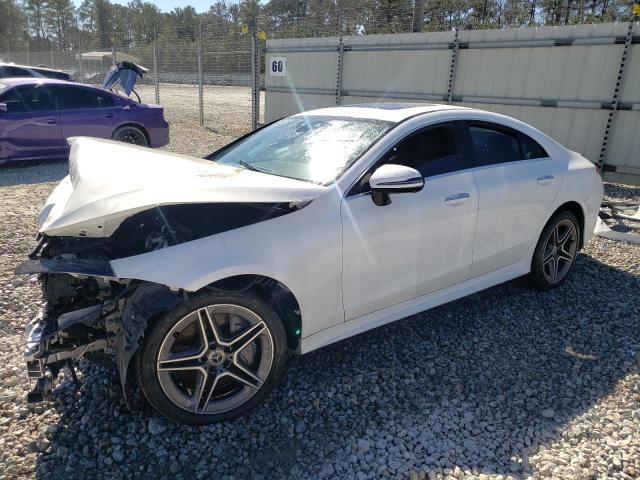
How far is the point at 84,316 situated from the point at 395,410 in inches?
68.6

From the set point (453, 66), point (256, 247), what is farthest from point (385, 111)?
point (453, 66)

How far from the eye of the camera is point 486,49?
9375 mm

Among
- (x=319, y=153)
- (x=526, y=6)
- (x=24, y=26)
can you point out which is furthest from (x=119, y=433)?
(x=24, y=26)

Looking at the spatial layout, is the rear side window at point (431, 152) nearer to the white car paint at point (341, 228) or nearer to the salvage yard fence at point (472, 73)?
the white car paint at point (341, 228)

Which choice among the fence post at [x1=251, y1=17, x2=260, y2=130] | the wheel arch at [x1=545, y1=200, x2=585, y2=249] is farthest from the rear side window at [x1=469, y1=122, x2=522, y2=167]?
the fence post at [x1=251, y1=17, x2=260, y2=130]

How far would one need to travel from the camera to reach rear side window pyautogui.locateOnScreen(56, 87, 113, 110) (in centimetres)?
853

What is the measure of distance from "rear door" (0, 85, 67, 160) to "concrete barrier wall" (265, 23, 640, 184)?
639 cm

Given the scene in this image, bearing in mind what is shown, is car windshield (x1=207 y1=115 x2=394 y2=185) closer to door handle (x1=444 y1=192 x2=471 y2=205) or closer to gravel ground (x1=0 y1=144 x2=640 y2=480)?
door handle (x1=444 y1=192 x2=471 y2=205)

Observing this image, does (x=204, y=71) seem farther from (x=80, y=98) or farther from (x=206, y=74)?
(x=80, y=98)

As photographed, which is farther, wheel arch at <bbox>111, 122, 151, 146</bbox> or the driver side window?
wheel arch at <bbox>111, 122, 151, 146</bbox>

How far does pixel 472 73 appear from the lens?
9.67 m

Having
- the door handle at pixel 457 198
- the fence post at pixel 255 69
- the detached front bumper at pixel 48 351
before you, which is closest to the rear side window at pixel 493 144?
the door handle at pixel 457 198

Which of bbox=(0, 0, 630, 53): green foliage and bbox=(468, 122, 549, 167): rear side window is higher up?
bbox=(0, 0, 630, 53): green foliage

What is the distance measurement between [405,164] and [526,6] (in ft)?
34.9
